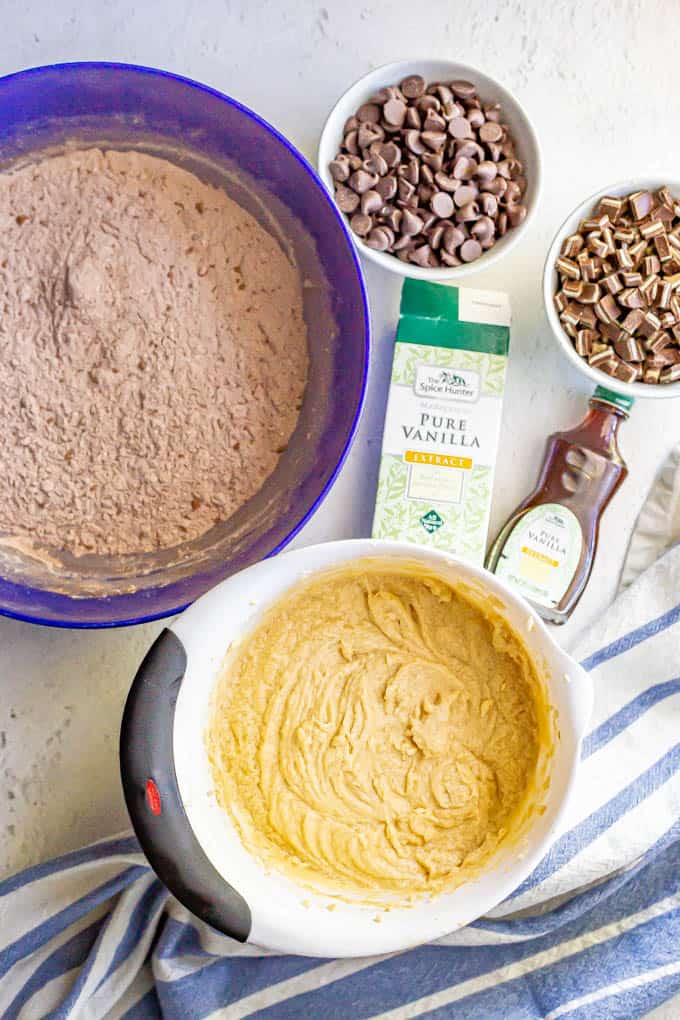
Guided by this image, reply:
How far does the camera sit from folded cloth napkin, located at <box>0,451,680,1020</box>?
3.64 ft

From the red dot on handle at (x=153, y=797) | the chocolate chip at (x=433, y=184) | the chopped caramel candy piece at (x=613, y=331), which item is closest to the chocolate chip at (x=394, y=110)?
the chocolate chip at (x=433, y=184)

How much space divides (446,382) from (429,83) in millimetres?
334

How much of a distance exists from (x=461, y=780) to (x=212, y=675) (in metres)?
0.28

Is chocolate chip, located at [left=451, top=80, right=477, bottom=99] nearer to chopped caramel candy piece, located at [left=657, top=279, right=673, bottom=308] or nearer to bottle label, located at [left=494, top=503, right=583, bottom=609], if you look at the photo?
chopped caramel candy piece, located at [left=657, top=279, right=673, bottom=308]

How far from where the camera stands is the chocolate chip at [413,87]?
1.14 metres

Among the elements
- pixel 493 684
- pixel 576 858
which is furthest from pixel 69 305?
pixel 576 858

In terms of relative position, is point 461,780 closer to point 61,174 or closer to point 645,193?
point 645,193

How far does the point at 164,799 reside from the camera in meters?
0.94

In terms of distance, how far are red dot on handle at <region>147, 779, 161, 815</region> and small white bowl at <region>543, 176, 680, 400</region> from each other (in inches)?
24.2

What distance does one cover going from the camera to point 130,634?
1184 mm

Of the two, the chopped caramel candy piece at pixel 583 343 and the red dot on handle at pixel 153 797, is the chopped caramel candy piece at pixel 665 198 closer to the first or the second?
the chopped caramel candy piece at pixel 583 343

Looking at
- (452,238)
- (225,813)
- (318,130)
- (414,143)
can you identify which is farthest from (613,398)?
(225,813)

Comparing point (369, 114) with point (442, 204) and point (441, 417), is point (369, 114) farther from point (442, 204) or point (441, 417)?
point (441, 417)

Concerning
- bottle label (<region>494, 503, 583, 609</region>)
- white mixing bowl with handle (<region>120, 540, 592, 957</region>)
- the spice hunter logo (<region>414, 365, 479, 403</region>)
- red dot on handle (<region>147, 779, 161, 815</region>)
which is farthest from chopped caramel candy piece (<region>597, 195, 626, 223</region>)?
red dot on handle (<region>147, 779, 161, 815</region>)
